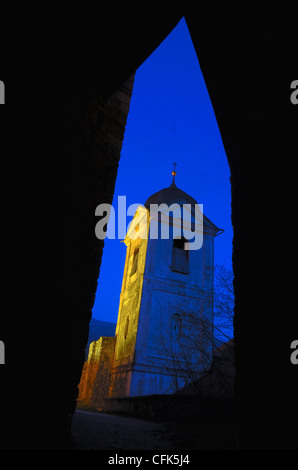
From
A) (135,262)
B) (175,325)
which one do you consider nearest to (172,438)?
(175,325)

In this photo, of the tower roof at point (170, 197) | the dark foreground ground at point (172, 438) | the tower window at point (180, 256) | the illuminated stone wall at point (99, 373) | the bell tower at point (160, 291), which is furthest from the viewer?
the tower roof at point (170, 197)

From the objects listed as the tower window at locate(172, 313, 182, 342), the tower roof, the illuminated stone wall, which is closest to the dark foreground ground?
the tower window at locate(172, 313, 182, 342)

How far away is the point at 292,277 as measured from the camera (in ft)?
4.58

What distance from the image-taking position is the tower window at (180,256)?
58.5ft

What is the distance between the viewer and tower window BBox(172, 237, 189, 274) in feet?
58.5

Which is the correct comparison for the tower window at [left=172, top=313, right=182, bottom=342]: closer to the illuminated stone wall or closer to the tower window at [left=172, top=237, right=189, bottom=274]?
the tower window at [left=172, top=237, right=189, bottom=274]

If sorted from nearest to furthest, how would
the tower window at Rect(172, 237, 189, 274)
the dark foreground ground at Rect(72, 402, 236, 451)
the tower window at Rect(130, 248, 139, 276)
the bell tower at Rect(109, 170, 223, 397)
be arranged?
the dark foreground ground at Rect(72, 402, 236, 451) → the bell tower at Rect(109, 170, 223, 397) → the tower window at Rect(172, 237, 189, 274) → the tower window at Rect(130, 248, 139, 276)

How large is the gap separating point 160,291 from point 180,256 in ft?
8.65

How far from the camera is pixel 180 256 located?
59.9ft

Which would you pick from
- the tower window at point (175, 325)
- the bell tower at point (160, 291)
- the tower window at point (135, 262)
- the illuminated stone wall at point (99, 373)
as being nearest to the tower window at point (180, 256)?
the bell tower at point (160, 291)

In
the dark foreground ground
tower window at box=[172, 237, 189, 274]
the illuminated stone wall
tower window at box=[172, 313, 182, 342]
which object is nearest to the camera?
the dark foreground ground

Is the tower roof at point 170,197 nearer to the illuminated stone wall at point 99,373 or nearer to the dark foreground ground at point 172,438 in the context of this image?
the illuminated stone wall at point 99,373

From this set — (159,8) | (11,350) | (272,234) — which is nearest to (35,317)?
(11,350)

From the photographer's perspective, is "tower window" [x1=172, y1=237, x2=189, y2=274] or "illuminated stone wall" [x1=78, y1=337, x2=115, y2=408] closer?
"tower window" [x1=172, y1=237, x2=189, y2=274]
